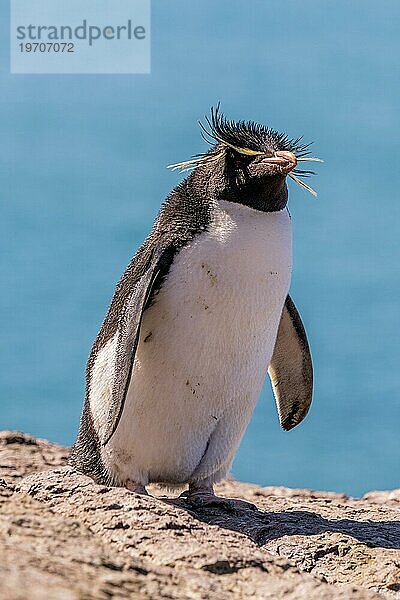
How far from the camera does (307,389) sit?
15.3 ft

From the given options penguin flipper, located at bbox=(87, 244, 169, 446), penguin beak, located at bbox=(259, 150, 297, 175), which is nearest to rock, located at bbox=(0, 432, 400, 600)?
penguin flipper, located at bbox=(87, 244, 169, 446)

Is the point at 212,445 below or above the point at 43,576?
above

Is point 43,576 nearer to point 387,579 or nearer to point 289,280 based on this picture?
point 387,579

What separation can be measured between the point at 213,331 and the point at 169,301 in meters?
0.19

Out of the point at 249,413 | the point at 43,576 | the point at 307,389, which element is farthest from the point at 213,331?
the point at 43,576

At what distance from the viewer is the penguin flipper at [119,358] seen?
3.65 metres

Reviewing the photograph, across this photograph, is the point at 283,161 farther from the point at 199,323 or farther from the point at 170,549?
the point at 170,549

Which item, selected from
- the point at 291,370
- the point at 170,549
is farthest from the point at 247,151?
the point at 170,549

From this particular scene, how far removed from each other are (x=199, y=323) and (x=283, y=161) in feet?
2.10

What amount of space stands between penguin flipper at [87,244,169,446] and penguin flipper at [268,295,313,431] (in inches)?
35.9

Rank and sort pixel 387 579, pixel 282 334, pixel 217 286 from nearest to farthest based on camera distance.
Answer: pixel 387 579 → pixel 217 286 → pixel 282 334

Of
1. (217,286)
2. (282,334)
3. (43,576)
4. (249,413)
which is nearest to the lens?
(43,576)

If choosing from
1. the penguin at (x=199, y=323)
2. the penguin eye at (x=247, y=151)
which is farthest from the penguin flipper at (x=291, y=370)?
the penguin eye at (x=247, y=151)

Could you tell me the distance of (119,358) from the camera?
12.1 ft
